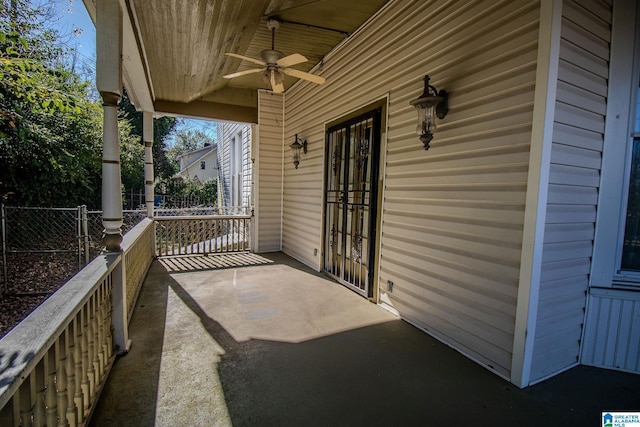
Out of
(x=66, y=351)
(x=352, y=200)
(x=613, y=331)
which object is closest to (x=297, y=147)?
(x=352, y=200)

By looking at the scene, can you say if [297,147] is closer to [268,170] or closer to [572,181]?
[268,170]

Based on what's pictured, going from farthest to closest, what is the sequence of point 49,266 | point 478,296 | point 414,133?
point 49,266 → point 414,133 → point 478,296

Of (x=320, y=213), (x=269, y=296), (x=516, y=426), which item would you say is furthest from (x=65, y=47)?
(x=516, y=426)

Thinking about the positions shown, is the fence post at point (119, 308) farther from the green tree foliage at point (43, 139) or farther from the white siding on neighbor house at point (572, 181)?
the green tree foliage at point (43, 139)

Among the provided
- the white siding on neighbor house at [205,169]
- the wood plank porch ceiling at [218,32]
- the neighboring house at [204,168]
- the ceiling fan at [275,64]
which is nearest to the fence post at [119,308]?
the wood plank porch ceiling at [218,32]

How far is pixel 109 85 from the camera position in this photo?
7.45ft

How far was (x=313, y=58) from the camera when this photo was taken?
4.89 metres

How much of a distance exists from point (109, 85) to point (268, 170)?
13.6 ft

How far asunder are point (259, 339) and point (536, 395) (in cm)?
209

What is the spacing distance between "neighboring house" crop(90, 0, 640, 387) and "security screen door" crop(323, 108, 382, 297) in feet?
0.19

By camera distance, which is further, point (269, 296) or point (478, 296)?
→ point (269, 296)

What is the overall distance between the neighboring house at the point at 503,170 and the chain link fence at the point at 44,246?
3349 millimetres

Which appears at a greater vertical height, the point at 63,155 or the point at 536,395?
the point at 63,155

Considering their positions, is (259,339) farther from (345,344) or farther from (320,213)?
(320,213)
